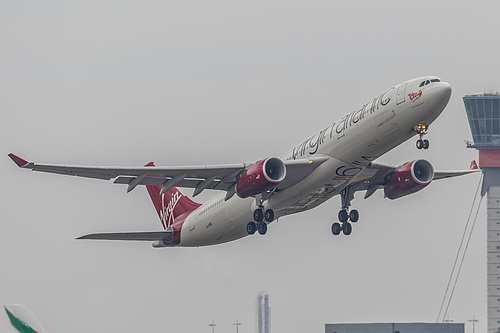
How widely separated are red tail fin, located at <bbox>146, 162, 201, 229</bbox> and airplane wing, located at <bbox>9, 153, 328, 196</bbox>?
839 centimetres

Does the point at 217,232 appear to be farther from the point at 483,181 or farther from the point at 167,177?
the point at 483,181

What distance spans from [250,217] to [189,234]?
6275 mm

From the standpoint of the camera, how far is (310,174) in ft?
203

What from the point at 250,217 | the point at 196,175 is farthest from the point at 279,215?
the point at 196,175

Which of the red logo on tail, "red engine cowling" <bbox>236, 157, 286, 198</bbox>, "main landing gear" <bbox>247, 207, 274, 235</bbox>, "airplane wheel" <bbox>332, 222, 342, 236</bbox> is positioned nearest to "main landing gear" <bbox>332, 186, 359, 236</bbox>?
"airplane wheel" <bbox>332, 222, 342, 236</bbox>

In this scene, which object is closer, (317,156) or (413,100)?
(413,100)

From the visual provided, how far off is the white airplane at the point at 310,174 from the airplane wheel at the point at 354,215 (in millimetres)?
59

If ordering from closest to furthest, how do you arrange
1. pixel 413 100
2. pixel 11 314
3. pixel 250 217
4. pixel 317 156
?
pixel 11 314
pixel 413 100
pixel 317 156
pixel 250 217

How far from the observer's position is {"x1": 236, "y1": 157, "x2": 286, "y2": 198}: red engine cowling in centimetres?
6062

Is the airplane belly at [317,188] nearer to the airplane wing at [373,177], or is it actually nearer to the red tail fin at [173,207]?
the airplane wing at [373,177]

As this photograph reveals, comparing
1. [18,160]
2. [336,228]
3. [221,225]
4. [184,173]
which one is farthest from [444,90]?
[18,160]

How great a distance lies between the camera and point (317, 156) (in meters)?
61.7

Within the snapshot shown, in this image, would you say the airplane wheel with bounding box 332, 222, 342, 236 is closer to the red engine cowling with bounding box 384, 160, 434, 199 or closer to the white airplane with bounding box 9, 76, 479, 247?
the white airplane with bounding box 9, 76, 479, 247

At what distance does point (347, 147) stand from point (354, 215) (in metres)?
9.46
